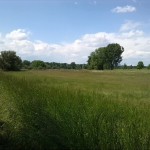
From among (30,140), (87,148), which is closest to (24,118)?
(30,140)

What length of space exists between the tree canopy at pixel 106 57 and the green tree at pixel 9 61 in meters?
56.3

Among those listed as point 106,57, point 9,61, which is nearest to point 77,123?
point 9,61

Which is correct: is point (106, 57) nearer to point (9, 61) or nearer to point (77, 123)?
point (9, 61)

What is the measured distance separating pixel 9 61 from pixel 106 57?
6421 cm

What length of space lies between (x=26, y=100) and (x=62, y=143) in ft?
13.2

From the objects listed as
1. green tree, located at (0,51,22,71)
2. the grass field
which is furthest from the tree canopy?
the grass field

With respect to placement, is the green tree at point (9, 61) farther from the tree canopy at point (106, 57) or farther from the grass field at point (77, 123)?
the grass field at point (77, 123)

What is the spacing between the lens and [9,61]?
271 ft

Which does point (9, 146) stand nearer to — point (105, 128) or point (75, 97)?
point (75, 97)

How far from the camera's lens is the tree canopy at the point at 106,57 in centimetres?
13812

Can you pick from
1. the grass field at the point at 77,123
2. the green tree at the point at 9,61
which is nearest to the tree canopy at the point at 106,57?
the green tree at the point at 9,61

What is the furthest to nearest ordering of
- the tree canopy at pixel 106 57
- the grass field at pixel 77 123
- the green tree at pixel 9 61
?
1. the tree canopy at pixel 106 57
2. the green tree at pixel 9 61
3. the grass field at pixel 77 123

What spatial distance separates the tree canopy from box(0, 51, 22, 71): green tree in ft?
185

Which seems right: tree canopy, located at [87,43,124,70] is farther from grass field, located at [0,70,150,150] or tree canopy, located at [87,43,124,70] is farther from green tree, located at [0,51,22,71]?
grass field, located at [0,70,150,150]
